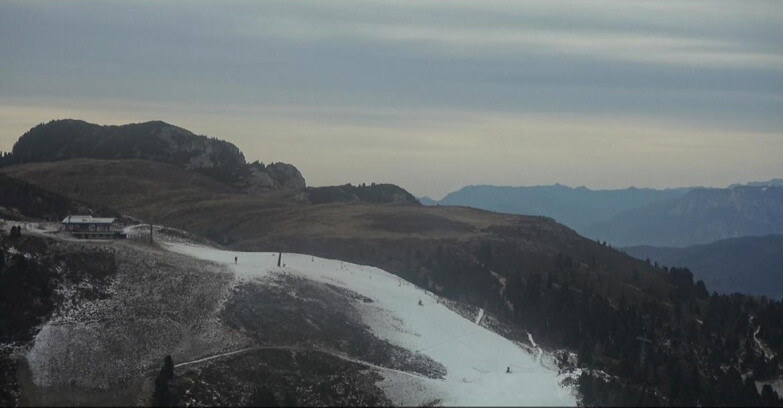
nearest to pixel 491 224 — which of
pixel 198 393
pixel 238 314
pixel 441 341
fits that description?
pixel 441 341

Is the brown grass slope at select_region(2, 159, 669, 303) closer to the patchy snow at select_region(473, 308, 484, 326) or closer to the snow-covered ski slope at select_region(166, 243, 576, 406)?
the patchy snow at select_region(473, 308, 484, 326)

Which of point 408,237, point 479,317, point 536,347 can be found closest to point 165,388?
point 536,347

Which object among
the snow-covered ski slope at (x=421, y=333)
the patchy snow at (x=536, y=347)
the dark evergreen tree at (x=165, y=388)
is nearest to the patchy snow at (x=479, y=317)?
the snow-covered ski slope at (x=421, y=333)

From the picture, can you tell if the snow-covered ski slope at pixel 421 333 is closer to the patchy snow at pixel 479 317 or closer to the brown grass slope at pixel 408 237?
the patchy snow at pixel 479 317

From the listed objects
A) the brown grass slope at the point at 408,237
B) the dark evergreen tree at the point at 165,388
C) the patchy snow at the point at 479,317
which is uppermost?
the brown grass slope at the point at 408,237

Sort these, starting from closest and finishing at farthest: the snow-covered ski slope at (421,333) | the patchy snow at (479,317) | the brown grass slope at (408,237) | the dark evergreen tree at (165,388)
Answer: the dark evergreen tree at (165,388), the snow-covered ski slope at (421,333), the patchy snow at (479,317), the brown grass slope at (408,237)

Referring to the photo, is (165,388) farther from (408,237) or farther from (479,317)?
(408,237)

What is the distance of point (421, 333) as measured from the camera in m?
91.4

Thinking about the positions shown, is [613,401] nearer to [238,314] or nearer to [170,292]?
[238,314]

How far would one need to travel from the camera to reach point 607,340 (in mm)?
117000

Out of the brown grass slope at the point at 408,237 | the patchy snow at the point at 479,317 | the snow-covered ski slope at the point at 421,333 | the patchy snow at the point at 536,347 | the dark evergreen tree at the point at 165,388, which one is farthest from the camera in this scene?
the brown grass slope at the point at 408,237

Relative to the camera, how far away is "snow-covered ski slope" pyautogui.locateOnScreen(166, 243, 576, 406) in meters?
75.0

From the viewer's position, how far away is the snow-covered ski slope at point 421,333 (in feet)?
246

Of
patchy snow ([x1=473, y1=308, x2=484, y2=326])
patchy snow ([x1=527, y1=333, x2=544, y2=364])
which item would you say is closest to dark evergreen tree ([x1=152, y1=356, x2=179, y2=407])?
patchy snow ([x1=527, y1=333, x2=544, y2=364])
